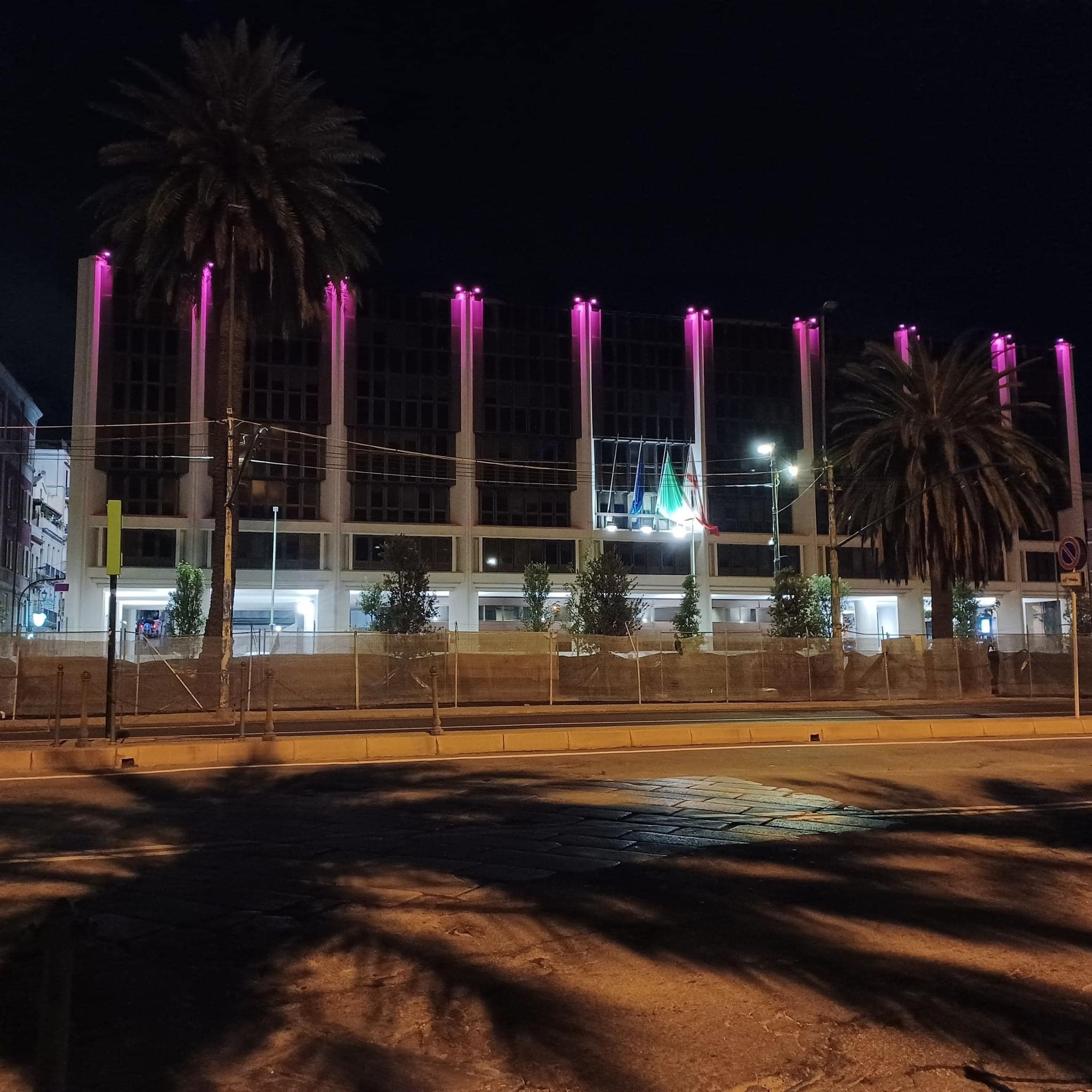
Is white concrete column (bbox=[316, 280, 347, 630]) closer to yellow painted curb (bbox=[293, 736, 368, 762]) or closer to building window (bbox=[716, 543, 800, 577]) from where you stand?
building window (bbox=[716, 543, 800, 577])

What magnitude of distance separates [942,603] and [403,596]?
28071 mm

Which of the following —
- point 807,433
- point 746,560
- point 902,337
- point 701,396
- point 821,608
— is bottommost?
point 821,608

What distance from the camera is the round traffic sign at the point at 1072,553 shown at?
19.1 m

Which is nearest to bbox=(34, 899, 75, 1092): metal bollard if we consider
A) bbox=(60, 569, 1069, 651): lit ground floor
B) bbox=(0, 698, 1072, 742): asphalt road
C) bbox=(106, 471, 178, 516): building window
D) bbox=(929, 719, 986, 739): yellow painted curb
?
bbox=(0, 698, 1072, 742): asphalt road

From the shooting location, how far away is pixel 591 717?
24.4 meters

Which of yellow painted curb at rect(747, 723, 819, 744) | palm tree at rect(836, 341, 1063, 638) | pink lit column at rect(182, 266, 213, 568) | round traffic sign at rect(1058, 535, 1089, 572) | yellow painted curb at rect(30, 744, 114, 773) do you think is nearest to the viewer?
yellow painted curb at rect(30, 744, 114, 773)

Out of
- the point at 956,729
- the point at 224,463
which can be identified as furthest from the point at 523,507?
the point at 956,729

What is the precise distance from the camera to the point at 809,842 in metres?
8.42

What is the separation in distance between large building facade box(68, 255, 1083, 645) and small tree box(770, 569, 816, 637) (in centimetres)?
628

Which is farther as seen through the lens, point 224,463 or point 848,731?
point 224,463

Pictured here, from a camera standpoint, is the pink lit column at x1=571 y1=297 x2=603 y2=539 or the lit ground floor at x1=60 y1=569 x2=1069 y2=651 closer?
the lit ground floor at x1=60 y1=569 x2=1069 y2=651

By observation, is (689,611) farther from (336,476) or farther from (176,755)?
(176,755)

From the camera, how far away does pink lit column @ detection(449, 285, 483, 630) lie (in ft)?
218

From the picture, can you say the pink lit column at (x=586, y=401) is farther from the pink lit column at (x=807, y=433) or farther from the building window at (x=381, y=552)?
the pink lit column at (x=807, y=433)
